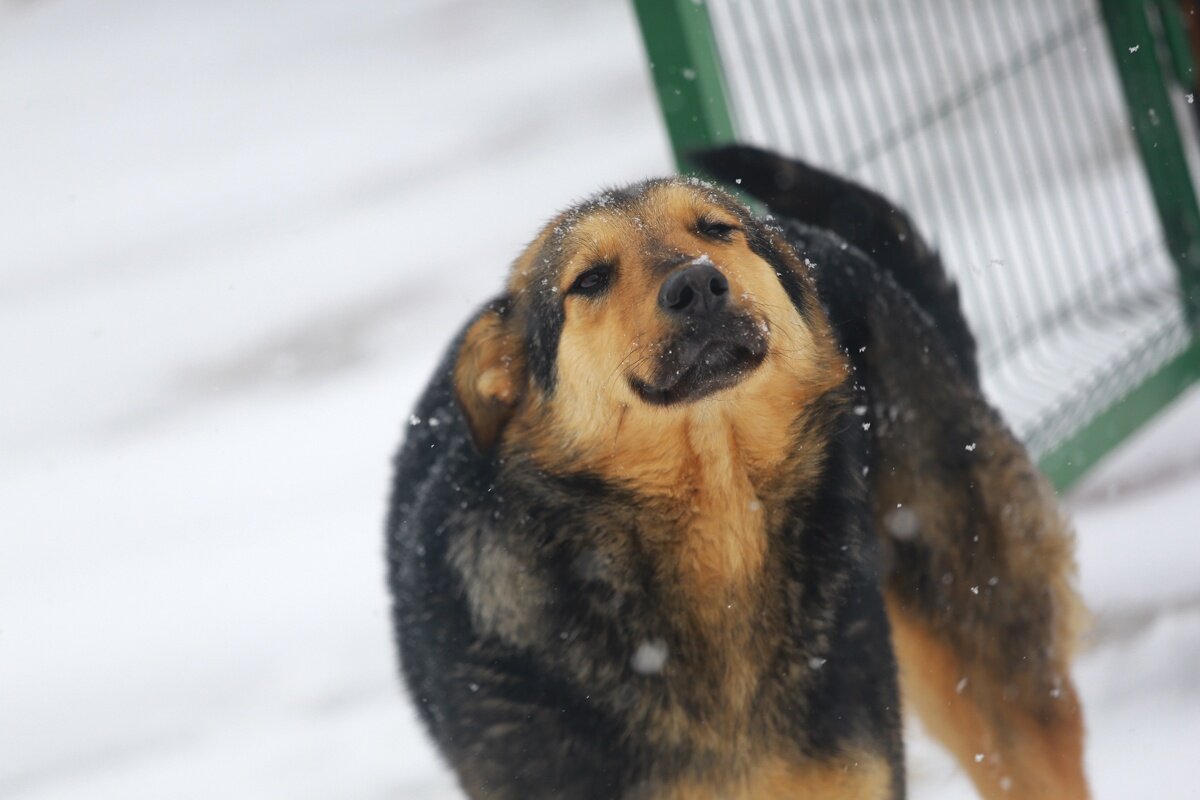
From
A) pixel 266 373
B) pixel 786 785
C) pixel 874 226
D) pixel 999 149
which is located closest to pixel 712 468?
pixel 786 785

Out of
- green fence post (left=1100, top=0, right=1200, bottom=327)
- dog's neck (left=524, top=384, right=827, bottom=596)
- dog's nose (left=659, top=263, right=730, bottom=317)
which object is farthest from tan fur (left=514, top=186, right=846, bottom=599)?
green fence post (left=1100, top=0, right=1200, bottom=327)

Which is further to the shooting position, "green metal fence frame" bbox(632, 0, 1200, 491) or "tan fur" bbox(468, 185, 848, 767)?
"green metal fence frame" bbox(632, 0, 1200, 491)

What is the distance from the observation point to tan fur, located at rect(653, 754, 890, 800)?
103 inches

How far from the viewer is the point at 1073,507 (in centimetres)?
480

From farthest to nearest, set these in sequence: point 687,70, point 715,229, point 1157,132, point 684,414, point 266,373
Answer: point 266,373 → point 1157,132 → point 687,70 → point 715,229 → point 684,414

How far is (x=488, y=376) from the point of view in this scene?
2775 millimetres

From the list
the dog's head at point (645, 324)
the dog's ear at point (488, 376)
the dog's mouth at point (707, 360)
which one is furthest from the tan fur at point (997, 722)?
the dog's ear at point (488, 376)

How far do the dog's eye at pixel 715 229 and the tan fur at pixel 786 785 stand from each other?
111 centimetres

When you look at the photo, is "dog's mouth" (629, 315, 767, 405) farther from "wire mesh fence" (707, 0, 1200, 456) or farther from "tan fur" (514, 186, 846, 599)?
"wire mesh fence" (707, 0, 1200, 456)

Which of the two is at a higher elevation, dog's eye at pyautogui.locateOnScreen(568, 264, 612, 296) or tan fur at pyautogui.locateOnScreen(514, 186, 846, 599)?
dog's eye at pyautogui.locateOnScreen(568, 264, 612, 296)

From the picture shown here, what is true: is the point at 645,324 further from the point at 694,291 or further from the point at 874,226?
the point at 874,226

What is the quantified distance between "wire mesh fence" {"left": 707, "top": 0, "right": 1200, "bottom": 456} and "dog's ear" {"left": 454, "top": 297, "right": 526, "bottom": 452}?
5.14 feet

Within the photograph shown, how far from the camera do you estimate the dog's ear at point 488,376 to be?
2.77 metres

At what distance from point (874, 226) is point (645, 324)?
126 centimetres
